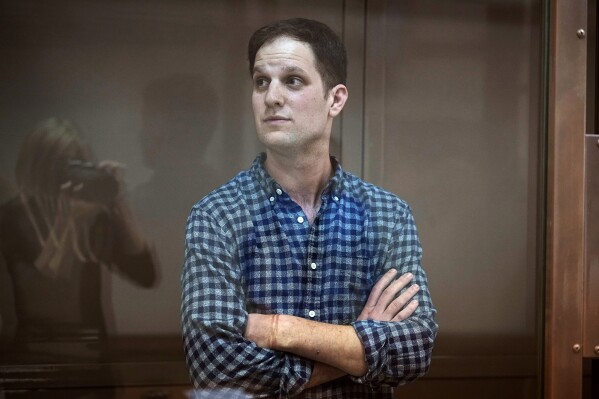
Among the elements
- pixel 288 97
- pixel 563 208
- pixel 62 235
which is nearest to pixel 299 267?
pixel 288 97

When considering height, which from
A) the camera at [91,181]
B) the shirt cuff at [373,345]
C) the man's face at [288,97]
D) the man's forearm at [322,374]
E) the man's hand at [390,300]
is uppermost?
the man's face at [288,97]

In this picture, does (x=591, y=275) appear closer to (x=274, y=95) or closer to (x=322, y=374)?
(x=322, y=374)

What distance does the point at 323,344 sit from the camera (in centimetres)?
118

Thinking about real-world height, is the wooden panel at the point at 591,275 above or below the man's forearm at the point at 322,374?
above

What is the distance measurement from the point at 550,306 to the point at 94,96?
893mm

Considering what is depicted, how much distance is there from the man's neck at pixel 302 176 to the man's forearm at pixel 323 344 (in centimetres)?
17

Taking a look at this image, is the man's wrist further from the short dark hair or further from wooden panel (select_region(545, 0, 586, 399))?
wooden panel (select_region(545, 0, 586, 399))

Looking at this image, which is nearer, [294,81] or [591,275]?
[294,81]

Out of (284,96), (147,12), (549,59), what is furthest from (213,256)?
(549,59)

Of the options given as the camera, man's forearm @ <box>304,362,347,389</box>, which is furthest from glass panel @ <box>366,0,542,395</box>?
the camera

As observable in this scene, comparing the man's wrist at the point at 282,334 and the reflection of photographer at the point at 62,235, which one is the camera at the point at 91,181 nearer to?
the reflection of photographer at the point at 62,235

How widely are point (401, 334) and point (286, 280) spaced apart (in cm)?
19

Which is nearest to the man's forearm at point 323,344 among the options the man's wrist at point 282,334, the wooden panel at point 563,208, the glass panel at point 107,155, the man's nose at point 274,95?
the man's wrist at point 282,334

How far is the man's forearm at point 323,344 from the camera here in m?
1.17
